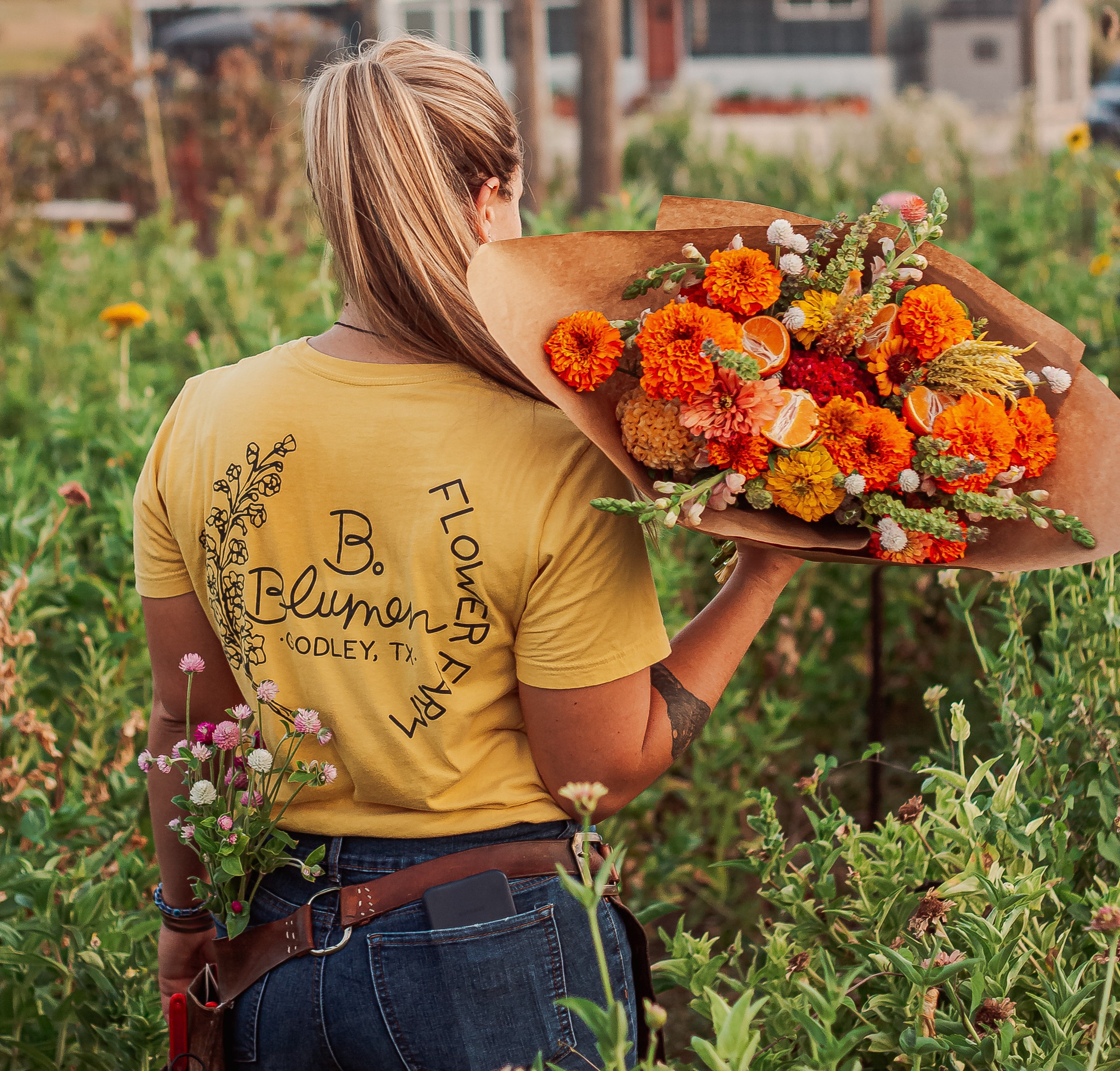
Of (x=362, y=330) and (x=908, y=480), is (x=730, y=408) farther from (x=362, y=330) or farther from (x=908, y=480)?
(x=362, y=330)

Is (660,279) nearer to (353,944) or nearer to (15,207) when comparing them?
(353,944)

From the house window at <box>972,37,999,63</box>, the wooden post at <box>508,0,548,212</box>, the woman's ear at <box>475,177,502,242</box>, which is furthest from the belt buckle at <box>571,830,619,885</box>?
the house window at <box>972,37,999,63</box>

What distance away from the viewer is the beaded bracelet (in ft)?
5.41

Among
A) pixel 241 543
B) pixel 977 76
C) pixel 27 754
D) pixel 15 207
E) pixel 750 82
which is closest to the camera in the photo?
pixel 241 543

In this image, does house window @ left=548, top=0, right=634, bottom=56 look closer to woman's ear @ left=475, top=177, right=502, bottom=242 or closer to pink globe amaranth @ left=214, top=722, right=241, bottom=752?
woman's ear @ left=475, top=177, right=502, bottom=242

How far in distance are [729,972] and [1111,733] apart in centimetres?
149

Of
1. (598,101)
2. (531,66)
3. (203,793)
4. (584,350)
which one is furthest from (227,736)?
(531,66)

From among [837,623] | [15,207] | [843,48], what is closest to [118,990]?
[837,623]

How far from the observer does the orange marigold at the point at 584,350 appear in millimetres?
1265

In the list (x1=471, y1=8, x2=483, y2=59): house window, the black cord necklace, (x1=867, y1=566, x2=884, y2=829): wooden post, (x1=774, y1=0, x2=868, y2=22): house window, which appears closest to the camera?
the black cord necklace

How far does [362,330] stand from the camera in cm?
136

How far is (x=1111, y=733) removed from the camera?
5.68ft

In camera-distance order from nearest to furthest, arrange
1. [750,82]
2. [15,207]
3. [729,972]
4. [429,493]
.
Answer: [429,493] < [729,972] < [15,207] < [750,82]

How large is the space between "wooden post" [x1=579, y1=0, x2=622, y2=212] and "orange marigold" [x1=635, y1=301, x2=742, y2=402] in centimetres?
758
